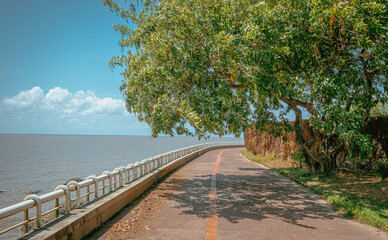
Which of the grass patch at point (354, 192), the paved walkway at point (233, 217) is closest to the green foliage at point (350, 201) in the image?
the grass patch at point (354, 192)

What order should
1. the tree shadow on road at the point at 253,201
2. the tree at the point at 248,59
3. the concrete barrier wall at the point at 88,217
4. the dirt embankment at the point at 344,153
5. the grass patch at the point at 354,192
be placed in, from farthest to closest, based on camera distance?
the dirt embankment at the point at 344,153
the tree at the point at 248,59
the tree shadow on road at the point at 253,201
the grass patch at the point at 354,192
the concrete barrier wall at the point at 88,217

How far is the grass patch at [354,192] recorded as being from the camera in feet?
24.8

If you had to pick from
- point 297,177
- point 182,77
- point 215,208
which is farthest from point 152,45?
point 297,177

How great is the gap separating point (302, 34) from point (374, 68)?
332 cm

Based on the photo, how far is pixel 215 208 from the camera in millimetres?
8469

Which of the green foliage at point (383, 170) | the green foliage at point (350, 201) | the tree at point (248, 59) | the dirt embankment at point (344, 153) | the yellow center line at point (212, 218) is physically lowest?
the green foliage at point (350, 201)

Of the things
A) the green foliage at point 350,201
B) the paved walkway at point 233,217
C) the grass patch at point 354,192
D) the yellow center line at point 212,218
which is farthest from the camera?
the grass patch at point 354,192

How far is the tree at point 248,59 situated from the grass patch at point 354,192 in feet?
5.62

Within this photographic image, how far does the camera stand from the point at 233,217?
24.6ft

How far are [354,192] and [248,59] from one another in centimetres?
622

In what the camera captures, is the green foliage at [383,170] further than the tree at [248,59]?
Yes

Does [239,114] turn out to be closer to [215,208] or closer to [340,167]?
[215,208]

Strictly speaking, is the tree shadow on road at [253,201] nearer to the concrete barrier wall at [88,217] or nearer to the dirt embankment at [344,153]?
the concrete barrier wall at [88,217]

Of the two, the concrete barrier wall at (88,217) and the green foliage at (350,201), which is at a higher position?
the concrete barrier wall at (88,217)
